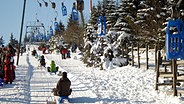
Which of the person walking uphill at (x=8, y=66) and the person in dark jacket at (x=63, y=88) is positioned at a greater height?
the person walking uphill at (x=8, y=66)

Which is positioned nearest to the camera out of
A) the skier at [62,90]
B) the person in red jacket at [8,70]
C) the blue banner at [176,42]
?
the blue banner at [176,42]

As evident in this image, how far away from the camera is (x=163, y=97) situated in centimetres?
1280

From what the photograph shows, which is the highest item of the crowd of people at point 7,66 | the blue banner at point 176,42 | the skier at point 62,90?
the blue banner at point 176,42

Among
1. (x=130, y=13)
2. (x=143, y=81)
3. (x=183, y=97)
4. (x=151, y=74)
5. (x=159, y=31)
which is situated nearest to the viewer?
(x=183, y=97)

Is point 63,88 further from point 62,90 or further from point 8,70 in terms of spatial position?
point 8,70

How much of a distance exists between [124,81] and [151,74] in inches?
114

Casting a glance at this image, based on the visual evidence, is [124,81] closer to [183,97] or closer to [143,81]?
[143,81]

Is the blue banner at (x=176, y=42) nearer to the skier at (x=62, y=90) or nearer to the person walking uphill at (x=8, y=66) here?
the skier at (x=62, y=90)

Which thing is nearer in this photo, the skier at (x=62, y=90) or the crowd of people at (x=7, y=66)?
the skier at (x=62, y=90)

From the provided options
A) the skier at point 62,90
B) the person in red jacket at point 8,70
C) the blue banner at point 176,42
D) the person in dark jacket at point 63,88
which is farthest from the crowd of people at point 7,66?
the blue banner at point 176,42

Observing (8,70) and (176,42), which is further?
(8,70)

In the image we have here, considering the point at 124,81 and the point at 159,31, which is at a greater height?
the point at 159,31

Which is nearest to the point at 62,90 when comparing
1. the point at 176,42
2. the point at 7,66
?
the point at 176,42

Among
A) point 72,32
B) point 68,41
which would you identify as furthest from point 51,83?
point 68,41
